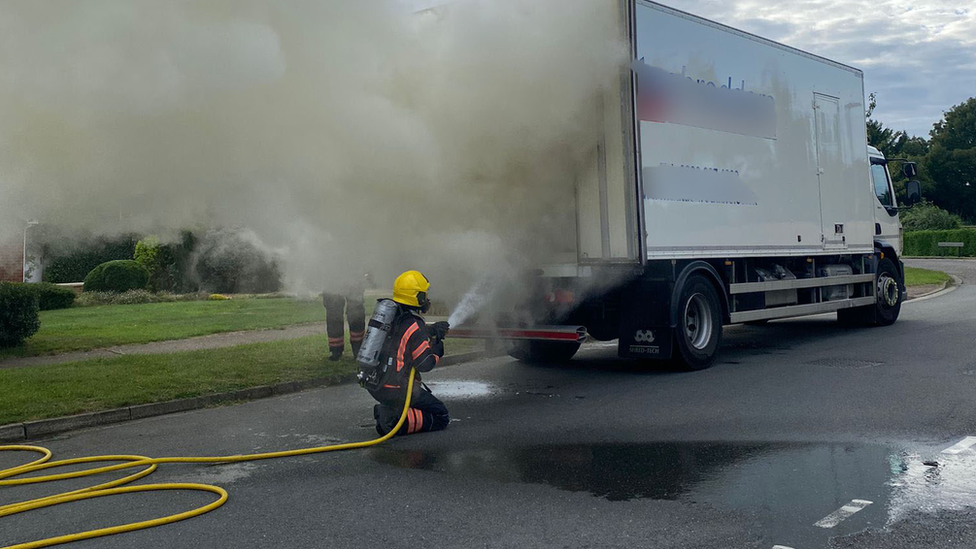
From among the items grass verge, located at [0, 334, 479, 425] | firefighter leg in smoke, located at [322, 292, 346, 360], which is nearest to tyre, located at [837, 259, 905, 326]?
grass verge, located at [0, 334, 479, 425]

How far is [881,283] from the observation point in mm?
13852

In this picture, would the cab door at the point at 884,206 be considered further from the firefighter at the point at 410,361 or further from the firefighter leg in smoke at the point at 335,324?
the firefighter at the point at 410,361

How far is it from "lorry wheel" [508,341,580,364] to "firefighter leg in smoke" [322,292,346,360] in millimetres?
2215

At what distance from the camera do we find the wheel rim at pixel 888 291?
45.4 feet

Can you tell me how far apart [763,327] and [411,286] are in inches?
376

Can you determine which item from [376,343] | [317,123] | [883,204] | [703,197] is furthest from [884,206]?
[317,123]

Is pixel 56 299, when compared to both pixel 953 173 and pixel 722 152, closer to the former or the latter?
pixel 722 152

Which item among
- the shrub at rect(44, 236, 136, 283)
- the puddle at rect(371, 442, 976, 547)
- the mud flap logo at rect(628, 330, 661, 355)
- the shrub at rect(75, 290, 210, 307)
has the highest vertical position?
the shrub at rect(44, 236, 136, 283)

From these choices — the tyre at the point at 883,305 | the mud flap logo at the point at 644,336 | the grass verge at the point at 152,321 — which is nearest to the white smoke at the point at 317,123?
the mud flap logo at the point at 644,336

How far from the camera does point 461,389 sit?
9.28 m

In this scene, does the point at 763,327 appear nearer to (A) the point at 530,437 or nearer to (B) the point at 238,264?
(A) the point at 530,437

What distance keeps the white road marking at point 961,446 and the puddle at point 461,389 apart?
4.39 meters

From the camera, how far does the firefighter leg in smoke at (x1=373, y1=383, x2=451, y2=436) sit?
683 centimetres

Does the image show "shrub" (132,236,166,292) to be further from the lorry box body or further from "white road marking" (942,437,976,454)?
"white road marking" (942,437,976,454)
